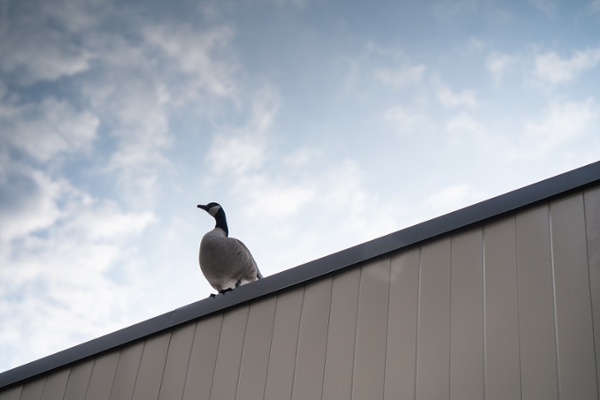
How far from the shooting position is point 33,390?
14.0ft

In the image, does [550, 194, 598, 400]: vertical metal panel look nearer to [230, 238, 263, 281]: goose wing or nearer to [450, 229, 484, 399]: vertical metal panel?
[450, 229, 484, 399]: vertical metal panel

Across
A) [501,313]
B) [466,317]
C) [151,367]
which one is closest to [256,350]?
[151,367]

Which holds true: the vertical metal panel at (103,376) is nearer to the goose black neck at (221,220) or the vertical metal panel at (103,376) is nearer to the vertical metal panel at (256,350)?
the vertical metal panel at (256,350)

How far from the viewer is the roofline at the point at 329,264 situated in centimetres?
328

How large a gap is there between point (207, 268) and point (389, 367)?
125 inches

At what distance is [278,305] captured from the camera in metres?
3.74

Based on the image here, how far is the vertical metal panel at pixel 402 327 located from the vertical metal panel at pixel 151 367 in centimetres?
158

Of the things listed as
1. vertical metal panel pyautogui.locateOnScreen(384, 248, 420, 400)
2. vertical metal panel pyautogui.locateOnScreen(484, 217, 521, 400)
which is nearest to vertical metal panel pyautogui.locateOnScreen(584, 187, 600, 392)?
vertical metal panel pyautogui.locateOnScreen(484, 217, 521, 400)

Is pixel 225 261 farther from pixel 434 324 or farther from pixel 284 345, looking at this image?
pixel 434 324

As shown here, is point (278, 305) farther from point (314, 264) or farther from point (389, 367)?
point (389, 367)

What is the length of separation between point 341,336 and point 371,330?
19 cm

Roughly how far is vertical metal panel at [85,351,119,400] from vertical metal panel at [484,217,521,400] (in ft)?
8.14

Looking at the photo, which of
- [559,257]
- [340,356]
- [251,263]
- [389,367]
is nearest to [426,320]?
[389,367]

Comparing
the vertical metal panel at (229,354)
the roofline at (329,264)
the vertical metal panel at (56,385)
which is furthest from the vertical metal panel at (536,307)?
the vertical metal panel at (56,385)
